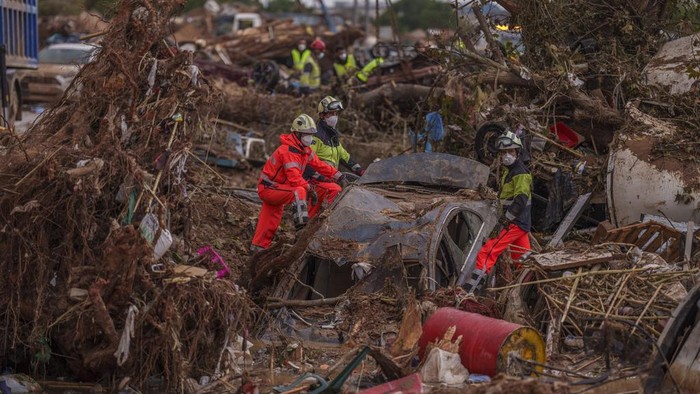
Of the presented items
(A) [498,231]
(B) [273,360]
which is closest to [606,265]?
(A) [498,231]

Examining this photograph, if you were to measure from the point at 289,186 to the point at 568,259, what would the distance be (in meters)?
3.17

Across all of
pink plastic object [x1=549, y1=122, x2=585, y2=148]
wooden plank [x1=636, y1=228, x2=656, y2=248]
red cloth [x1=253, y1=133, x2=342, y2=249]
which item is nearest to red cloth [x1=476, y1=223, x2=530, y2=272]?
wooden plank [x1=636, y1=228, x2=656, y2=248]

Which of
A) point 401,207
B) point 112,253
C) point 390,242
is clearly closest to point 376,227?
point 390,242

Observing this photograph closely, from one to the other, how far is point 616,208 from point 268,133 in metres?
8.83

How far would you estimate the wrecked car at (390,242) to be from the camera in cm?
923

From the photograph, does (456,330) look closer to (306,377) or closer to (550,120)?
(306,377)

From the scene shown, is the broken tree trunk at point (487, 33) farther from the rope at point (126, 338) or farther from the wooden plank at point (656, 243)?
the rope at point (126, 338)

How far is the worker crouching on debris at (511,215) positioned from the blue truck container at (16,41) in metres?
10.6

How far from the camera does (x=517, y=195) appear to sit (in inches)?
418

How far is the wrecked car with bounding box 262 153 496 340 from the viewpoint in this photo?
9.23m

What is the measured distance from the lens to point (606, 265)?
9469mm

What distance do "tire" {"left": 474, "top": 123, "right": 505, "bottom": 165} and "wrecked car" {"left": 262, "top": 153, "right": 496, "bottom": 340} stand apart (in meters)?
2.15

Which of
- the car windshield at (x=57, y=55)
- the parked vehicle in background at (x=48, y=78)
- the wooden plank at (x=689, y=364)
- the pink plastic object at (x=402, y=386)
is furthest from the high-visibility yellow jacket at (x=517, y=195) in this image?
the car windshield at (x=57, y=55)

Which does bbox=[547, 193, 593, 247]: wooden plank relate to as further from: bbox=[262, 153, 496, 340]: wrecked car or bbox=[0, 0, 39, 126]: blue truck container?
bbox=[0, 0, 39, 126]: blue truck container
